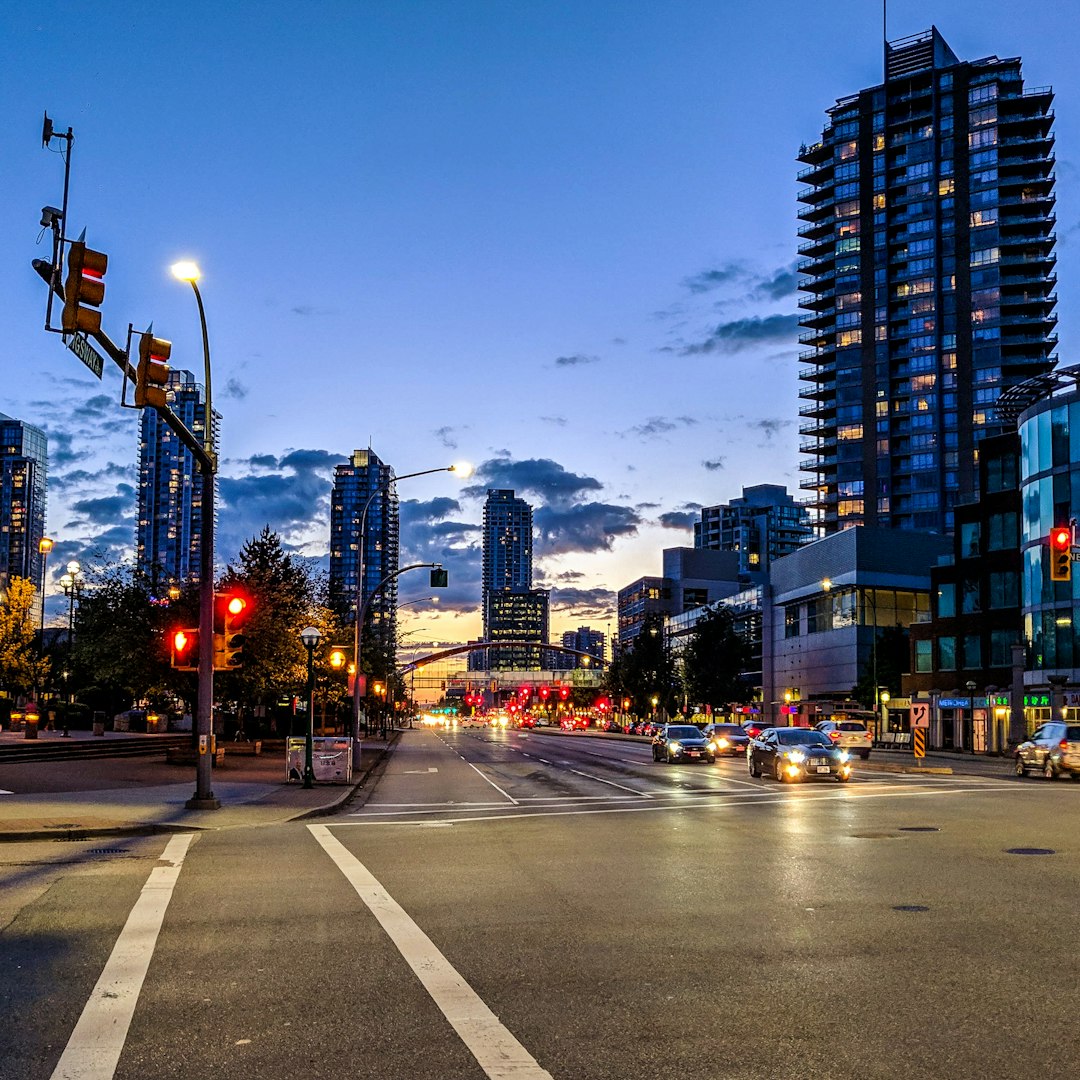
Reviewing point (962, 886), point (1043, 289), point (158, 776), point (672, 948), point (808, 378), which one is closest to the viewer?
point (672, 948)

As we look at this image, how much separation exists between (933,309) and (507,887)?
153 metres

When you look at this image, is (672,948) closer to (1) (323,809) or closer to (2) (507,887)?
(2) (507,887)

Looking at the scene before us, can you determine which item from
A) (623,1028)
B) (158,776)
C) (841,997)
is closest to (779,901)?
(841,997)

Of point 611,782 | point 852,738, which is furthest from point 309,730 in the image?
point 852,738

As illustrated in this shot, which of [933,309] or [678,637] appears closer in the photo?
A: [933,309]

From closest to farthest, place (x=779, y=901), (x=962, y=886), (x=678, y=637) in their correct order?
(x=779, y=901)
(x=962, y=886)
(x=678, y=637)

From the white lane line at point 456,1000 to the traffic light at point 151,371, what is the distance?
784 centimetres

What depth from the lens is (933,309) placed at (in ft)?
502

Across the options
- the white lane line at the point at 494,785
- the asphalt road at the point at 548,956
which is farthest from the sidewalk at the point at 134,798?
the white lane line at the point at 494,785

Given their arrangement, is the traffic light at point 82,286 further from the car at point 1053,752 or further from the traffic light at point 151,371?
the car at point 1053,752

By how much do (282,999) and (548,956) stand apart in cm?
215

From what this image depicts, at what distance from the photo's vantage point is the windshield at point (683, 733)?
153 feet

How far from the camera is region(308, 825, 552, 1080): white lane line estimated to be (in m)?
6.11

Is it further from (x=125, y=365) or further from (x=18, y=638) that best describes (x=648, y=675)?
(x=125, y=365)
